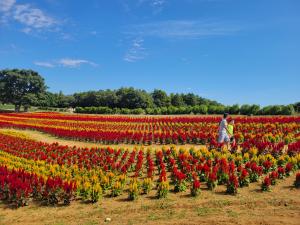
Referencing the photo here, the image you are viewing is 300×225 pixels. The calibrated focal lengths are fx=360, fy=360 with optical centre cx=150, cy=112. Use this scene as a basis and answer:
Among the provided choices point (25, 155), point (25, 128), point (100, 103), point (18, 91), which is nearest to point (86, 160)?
point (25, 155)

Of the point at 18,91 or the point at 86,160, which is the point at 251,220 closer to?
the point at 86,160

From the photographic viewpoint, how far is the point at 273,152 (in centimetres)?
1379

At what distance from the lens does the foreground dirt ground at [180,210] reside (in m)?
7.86

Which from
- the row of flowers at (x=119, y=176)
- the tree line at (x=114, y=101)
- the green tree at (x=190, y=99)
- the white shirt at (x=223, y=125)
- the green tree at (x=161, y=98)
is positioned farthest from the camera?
the green tree at (x=190, y=99)

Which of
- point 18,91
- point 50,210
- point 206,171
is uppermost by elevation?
point 18,91

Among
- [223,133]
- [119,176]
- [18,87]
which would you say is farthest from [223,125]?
[18,87]

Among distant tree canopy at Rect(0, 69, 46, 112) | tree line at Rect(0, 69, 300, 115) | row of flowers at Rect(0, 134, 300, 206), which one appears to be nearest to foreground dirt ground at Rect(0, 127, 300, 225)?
row of flowers at Rect(0, 134, 300, 206)

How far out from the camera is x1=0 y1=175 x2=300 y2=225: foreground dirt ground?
7.86 m

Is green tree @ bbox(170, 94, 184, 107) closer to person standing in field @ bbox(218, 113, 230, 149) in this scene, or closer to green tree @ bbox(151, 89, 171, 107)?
green tree @ bbox(151, 89, 171, 107)

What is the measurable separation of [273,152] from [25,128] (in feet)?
70.3

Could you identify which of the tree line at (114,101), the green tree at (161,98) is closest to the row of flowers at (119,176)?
the tree line at (114,101)

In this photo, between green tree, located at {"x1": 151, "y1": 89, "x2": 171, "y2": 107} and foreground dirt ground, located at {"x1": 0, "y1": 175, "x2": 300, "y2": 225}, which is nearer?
foreground dirt ground, located at {"x1": 0, "y1": 175, "x2": 300, "y2": 225}

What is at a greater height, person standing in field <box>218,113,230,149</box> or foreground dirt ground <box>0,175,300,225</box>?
person standing in field <box>218,113,230,149</box>

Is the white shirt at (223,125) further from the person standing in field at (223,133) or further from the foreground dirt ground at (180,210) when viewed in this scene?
the foreground dirt ground at (180,210)
